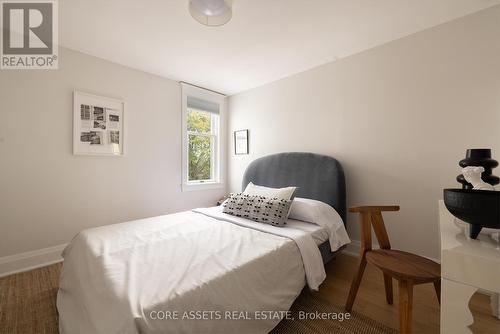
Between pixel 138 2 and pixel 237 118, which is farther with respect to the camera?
pixel 237 118

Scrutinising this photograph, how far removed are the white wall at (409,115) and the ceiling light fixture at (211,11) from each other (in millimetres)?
1609

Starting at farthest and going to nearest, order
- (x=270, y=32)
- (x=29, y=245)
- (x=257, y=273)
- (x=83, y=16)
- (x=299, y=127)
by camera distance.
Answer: (x=299, y=127)
(x=29, y=245)
(x=270, y=32)
(x=83, y=16)
(x=257, y=273)

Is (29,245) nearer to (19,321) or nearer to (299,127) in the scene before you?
(19,321)

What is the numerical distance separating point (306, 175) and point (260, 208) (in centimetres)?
90

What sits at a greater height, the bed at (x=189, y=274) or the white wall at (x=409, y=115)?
the white wall at (x=409, y=115)

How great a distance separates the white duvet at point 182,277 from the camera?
0.99m

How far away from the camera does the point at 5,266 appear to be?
218 centimetres

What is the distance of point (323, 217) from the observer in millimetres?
2221

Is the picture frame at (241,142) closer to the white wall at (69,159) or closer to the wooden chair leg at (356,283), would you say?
the white wall at (69,159)

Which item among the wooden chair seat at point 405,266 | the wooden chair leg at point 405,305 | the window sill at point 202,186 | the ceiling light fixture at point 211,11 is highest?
the ceiling light fixture at point 211,11

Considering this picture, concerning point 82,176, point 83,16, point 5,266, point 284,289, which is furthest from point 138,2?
point 5,266

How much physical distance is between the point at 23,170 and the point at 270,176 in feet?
9.39

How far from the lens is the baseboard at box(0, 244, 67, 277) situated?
2.19m

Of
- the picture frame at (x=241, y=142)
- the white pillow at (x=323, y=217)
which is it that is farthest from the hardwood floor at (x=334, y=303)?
the picture frame at (x=241, y=142)
